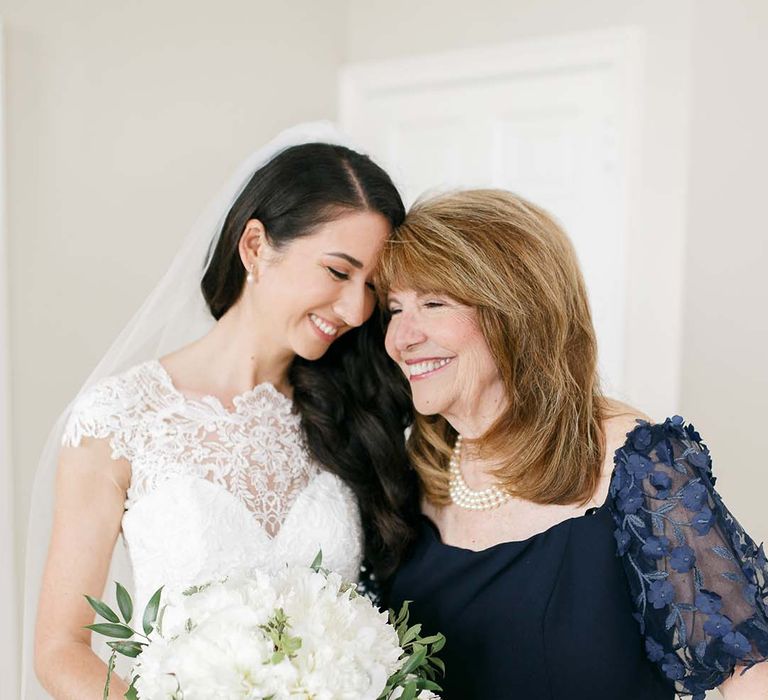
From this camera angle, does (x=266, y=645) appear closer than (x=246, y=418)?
Yes

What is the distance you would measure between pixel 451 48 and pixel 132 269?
1.58 metres

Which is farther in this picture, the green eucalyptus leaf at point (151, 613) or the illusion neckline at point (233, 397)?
the illusion neckline at point (233, 397)

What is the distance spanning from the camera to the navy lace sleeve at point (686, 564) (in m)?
1.62

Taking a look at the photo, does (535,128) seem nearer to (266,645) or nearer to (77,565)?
(77,565)

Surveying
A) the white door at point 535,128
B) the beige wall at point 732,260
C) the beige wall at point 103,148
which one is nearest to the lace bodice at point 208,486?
the beige wall at point 103,148

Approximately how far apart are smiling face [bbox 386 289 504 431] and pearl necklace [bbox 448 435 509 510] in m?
0.17

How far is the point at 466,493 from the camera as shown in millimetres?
2045

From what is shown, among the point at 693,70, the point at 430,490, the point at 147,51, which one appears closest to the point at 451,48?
the point at 693,70

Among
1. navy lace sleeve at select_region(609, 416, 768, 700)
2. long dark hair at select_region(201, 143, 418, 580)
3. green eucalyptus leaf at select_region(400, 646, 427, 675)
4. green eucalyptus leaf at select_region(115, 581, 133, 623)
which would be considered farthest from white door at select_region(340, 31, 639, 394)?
green eucalyptus leaf at select_region(115, 581, 133, 623)

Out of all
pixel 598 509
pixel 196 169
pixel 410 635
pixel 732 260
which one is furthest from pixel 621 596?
pixel 196 169

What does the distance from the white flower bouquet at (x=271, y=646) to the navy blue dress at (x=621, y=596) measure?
0.39m

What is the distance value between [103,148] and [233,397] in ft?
4.46

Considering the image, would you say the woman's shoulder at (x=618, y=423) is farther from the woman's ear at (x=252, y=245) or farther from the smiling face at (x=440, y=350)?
the woman's ear at (x=252, y=245)

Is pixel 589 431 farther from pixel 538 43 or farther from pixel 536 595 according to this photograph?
pixel 538 43
